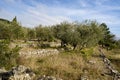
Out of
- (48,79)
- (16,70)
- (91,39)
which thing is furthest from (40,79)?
(91,39)

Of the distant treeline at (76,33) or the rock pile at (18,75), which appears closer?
the rock pile at (18,75)

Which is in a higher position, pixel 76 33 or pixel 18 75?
pixel 76 33

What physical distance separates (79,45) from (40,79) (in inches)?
1087

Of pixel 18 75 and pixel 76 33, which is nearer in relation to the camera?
pixel 18 75

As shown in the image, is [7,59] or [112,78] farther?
[112,78]

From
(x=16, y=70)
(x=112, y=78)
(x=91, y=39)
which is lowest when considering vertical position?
(x=112, y=78)

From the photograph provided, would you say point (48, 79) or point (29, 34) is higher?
point (29, 34)

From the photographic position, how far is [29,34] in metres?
64.2

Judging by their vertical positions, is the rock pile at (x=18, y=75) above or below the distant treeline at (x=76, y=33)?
below

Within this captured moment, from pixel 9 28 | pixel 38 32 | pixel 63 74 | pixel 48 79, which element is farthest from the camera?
pixel 38 32

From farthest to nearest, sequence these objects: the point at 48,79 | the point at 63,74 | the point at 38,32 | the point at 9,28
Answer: the point at 38,32, the point at 9,28, the point at 63,74, the point at 48,79

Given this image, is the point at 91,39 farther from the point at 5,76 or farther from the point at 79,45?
the point at 5,76

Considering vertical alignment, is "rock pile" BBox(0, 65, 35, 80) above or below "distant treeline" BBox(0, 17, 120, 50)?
below

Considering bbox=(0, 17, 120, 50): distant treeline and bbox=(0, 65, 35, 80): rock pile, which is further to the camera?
bbox=(0, 17, 120, 50): distant treeline
